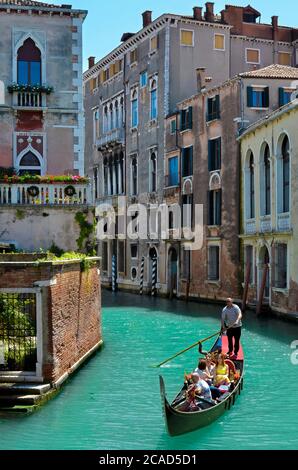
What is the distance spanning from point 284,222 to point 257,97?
450 cm

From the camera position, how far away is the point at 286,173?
18922 mm

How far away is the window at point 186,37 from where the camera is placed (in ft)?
86.4

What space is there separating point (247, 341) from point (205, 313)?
5362mm

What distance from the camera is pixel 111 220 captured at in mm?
31641

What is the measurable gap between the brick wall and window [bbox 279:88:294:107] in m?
10.6

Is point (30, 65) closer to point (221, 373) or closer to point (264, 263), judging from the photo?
point (221, 373)

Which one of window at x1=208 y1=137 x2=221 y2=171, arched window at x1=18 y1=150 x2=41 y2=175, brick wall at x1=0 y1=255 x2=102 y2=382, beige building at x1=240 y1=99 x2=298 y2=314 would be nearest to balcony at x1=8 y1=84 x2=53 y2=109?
arched window at x1=18 y1=150 x2=41 y2=175

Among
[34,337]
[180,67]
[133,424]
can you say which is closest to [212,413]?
[133,424]

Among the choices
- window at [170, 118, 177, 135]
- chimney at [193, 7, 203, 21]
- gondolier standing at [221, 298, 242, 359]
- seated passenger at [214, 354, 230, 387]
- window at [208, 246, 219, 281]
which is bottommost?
seated passenger at [214, 354, 230, 387]

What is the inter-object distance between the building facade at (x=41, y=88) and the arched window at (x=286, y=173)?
19.4 ft

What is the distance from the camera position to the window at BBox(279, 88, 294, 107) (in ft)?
70.7

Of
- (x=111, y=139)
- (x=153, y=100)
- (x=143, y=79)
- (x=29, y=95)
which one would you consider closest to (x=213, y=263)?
(x=153, y=100)

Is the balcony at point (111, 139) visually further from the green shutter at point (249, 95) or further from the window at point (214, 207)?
the green shutter at point (249, 95)

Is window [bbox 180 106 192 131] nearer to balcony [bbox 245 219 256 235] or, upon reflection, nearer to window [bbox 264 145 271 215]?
balcony [bbox 245 219 256 235]
